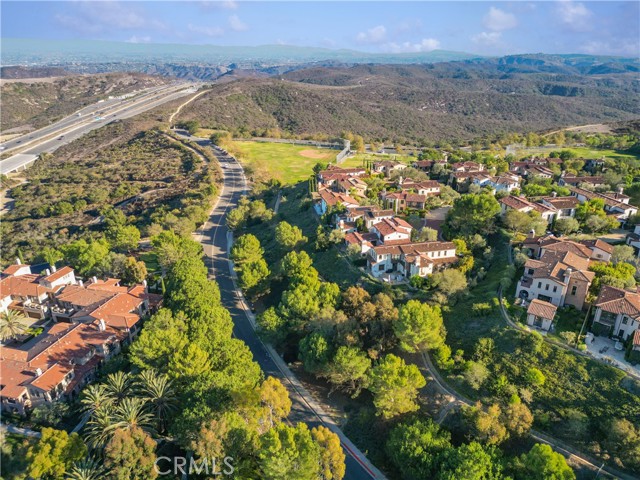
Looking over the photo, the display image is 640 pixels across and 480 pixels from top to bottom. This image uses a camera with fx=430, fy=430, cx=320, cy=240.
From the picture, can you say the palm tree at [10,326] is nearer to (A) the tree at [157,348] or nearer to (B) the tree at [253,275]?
(A) the tree at [157,348]

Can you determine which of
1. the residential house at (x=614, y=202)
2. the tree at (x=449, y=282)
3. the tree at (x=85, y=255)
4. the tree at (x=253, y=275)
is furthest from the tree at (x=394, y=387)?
the tree at (x=85, y=255)

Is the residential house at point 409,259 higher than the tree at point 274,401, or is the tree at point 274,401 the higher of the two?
the residential house at point 409,259

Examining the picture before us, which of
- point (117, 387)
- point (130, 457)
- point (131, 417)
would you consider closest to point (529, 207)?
point (131, 417)

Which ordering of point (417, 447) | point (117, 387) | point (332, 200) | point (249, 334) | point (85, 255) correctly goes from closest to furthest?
point (417, 447), point (117, 387), point (249, 334), point (85, 255), point (332, 200)

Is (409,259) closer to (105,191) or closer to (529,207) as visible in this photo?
(529,207)

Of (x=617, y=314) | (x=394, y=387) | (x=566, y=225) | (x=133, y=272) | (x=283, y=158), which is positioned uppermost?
(x=566, y=225)

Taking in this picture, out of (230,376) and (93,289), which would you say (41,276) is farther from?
(230,376)
